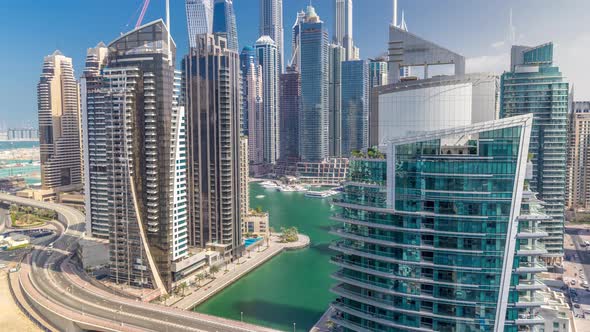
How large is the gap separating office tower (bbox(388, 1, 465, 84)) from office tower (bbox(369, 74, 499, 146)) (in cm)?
157

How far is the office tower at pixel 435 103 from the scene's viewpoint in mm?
20938

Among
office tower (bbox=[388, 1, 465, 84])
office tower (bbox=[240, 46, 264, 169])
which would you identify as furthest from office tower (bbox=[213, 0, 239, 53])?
office tower (bbox=[388, 1, 465, 84])

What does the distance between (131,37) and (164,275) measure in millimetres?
19169

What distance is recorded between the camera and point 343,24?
170125 millimetres

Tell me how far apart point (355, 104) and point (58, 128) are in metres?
73.8

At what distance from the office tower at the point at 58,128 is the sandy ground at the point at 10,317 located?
44.9m

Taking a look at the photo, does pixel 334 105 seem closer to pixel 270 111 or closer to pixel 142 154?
pixel 270 111

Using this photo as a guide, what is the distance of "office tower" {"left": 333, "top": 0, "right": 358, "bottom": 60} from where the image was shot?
167 meters

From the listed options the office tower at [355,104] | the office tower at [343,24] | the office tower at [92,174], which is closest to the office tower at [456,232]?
the office tower at [92,174]

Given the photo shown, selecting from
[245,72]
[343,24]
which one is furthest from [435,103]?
[343,24]

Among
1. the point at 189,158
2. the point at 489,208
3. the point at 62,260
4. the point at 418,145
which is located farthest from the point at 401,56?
the point at 62,260

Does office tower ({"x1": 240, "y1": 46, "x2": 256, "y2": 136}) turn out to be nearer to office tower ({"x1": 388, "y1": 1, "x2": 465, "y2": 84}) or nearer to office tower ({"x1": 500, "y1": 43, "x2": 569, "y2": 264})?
office tower ({"x1": 500, "y1": 43, "x2": 569, "y2": 264})

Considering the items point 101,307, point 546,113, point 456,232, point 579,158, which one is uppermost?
point 546,113

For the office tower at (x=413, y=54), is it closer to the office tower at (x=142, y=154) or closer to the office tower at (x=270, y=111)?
the office tower at (x=142, y=154)
